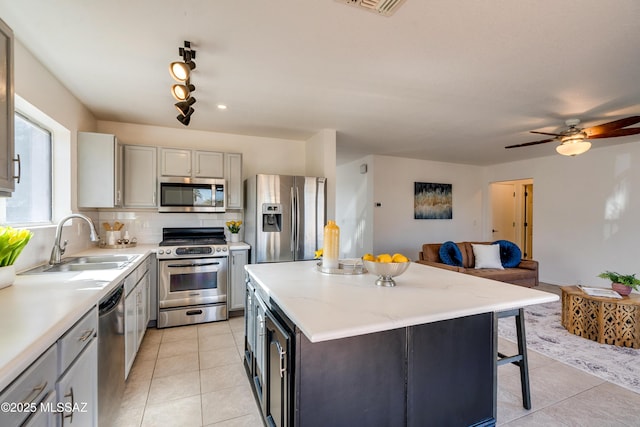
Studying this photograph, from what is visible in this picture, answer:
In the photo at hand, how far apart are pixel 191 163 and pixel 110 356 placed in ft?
8.44

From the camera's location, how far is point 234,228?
13.2ft

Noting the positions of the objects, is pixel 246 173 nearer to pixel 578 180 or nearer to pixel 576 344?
pixel 576 344

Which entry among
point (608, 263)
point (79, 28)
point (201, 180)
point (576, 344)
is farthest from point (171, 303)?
point (608, 263)

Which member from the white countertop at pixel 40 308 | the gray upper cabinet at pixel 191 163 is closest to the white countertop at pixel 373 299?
the white countertop at pixel 40 308

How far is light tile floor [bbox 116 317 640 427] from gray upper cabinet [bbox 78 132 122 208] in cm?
161

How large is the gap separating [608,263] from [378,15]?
18.7ft

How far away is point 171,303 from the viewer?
3299 millimetres

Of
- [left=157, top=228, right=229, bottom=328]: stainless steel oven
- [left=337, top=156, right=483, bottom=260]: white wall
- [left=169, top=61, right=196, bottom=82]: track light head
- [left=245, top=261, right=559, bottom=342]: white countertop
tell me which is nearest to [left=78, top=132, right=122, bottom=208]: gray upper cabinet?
[left=157, top=228, right=229, bottom=328]: stainless steel oven

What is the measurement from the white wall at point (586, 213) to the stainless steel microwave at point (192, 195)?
591 cm

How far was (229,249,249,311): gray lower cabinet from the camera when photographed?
3.60m

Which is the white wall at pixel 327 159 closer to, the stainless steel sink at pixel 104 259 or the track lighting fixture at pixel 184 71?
the track lighting fixture at pixel 184 71

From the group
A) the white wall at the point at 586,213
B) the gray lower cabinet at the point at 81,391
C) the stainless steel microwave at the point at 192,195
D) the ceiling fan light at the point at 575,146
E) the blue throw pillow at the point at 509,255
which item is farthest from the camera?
the blue throw pillow at the point at 509,255

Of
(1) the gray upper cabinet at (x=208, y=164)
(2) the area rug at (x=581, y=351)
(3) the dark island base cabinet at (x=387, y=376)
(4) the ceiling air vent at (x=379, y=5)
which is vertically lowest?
(2) the area rug at (x=581, y=351)

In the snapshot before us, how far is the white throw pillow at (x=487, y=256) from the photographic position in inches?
184
